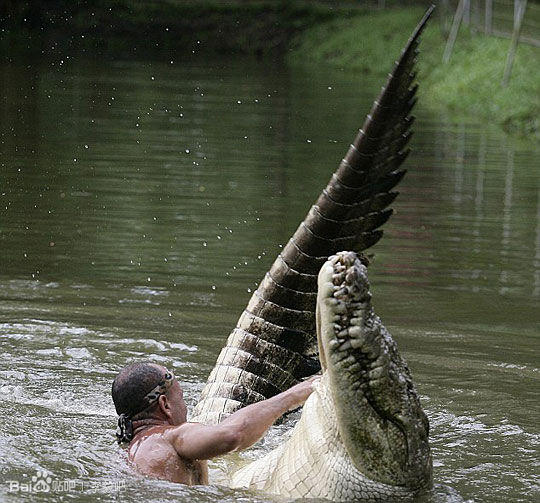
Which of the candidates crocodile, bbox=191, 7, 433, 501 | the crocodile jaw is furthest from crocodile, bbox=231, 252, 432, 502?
crocodile, bbox=191, 7, 433, 501

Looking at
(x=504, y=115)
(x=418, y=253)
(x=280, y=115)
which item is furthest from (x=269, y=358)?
(x=504, y=115)

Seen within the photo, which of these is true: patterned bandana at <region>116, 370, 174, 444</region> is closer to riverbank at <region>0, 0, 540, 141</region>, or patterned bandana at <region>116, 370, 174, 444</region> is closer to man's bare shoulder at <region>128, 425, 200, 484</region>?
man's bare shoulder at <region>128, 425, 200, 484</region>

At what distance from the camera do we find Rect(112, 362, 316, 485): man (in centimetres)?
464

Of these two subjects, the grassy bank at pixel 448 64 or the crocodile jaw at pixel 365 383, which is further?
the grassy bank at pixel 448 64

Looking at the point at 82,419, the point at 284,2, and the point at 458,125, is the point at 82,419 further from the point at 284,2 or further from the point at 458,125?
the point at 284,2

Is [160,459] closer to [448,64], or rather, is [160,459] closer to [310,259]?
[310,259]

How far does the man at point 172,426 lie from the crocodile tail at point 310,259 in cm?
67

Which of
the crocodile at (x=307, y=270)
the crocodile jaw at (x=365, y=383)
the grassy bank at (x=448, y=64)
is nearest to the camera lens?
the crocodile jaw at (x=365, y=383)

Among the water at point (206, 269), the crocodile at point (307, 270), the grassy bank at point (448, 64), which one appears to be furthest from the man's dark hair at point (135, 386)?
the grassy bank at point (448, 64)

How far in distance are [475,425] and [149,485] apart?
7.11 ft

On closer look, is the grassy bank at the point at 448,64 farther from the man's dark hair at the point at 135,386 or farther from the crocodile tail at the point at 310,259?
the man's dark hair at the point at 135,386

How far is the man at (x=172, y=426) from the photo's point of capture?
15.2 ft

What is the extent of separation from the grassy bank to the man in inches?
625

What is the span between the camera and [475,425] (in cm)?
630
